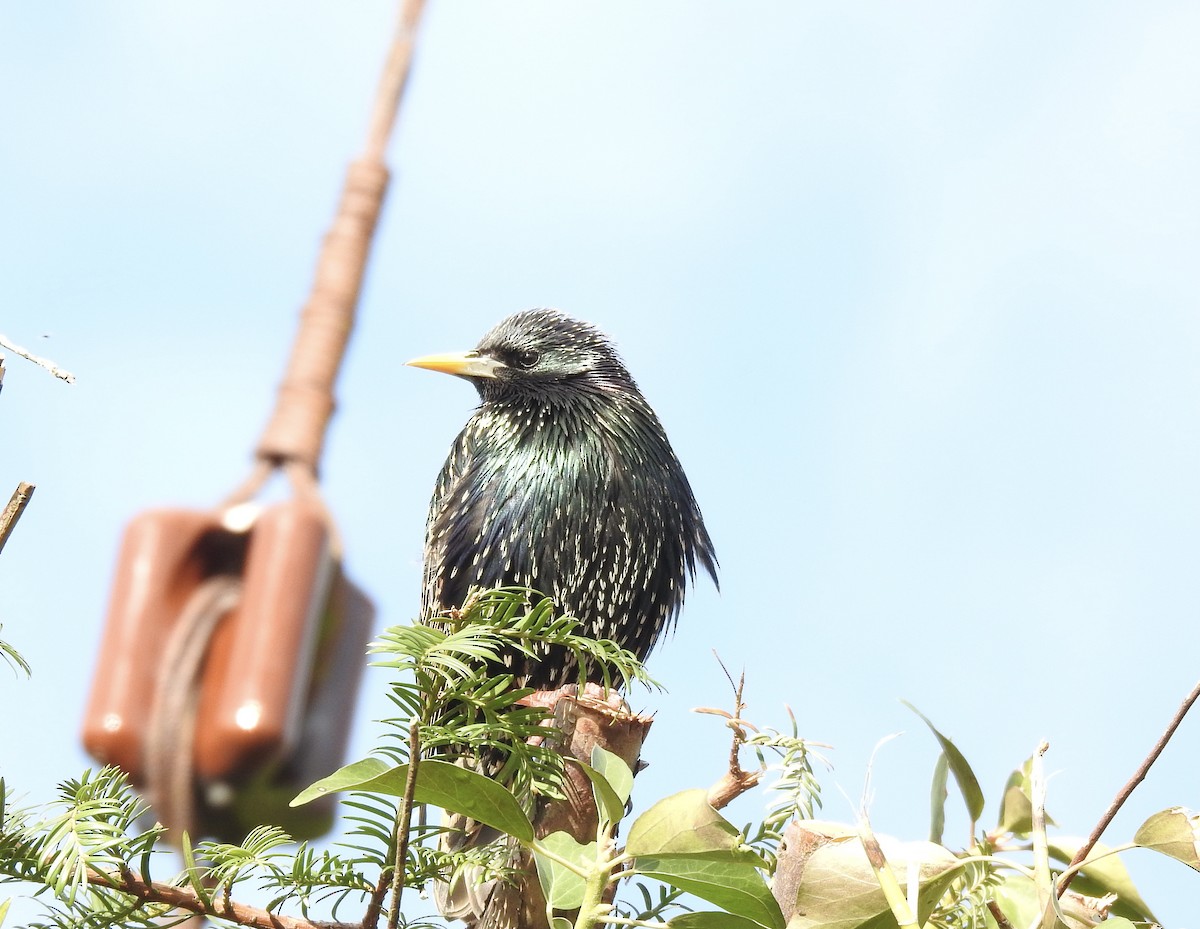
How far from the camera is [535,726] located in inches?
40.2

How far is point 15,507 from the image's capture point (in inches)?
30.7

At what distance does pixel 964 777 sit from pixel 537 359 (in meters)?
1.55

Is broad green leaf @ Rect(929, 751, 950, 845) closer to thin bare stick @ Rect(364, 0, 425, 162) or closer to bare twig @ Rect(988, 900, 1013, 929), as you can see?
bare twig @ Rect(988, 900, 1013, 929)

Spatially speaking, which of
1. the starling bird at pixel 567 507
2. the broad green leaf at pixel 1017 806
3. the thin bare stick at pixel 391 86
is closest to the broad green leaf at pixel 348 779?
the broad green leaf at pixel 1017 806

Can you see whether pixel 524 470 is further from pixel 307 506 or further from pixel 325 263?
pixel 325 263

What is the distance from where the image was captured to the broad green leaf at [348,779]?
0.80 m

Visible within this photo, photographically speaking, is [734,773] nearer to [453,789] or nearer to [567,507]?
[453,789]

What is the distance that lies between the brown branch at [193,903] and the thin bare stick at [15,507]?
322 mm

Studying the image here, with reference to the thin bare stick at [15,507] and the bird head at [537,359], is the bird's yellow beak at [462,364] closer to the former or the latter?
the bird head at [537,359]

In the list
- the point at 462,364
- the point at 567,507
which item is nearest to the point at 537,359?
the point at 462,364

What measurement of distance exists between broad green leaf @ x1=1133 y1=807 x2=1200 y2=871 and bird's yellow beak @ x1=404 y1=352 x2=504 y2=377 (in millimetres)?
1734

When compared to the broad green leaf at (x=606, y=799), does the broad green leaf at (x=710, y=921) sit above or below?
below

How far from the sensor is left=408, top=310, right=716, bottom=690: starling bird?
2107 mm

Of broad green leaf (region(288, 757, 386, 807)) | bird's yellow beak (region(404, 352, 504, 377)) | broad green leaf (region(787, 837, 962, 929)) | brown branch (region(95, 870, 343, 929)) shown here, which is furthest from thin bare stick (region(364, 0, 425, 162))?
broad green leaf (region(787, 837, 962, 929))
